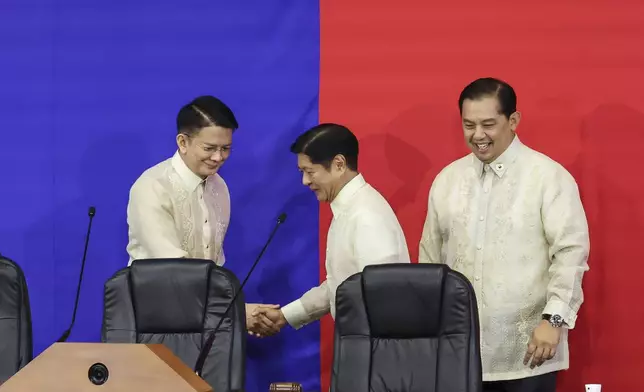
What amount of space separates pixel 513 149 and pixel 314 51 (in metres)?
1.04

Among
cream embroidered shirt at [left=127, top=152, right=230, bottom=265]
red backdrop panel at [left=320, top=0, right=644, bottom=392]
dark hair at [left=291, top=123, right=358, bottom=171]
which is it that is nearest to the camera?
dark hair at [left=291, top=123, right=358, bottom=171]

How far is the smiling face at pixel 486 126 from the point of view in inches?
135

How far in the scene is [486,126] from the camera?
344cm

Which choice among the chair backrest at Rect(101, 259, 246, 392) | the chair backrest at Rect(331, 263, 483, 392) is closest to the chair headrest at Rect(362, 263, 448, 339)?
the chair backrest at Rect(331, 263, 483, 392)

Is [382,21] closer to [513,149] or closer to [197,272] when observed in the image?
[513,149]

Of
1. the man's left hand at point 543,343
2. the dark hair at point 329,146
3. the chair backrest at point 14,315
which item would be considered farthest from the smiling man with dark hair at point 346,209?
the chair backrest at point 14,315

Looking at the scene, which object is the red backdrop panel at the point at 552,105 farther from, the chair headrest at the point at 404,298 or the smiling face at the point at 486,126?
the chair headrest at the point at 404,298

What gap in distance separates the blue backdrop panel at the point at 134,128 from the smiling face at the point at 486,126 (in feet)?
2.88

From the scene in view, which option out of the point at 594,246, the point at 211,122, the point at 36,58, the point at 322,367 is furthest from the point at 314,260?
the point at 36,58

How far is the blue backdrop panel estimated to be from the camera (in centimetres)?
417

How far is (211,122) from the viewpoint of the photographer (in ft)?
12.0

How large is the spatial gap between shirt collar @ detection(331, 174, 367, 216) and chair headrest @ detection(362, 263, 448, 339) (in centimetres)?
49

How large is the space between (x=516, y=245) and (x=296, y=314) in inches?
34.1

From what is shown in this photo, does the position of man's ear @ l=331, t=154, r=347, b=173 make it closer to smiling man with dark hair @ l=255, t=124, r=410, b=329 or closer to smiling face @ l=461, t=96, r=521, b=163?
smiling man with dark hair @ l=255, t=124, r=410, b=329
